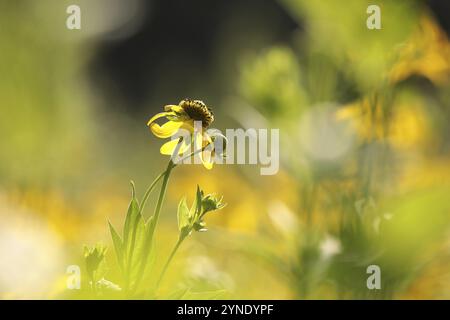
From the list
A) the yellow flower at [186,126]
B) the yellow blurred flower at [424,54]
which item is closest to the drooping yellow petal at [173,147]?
the yellow flower at [186,126]

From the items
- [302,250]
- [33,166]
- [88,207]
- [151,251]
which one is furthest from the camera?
[88,207]

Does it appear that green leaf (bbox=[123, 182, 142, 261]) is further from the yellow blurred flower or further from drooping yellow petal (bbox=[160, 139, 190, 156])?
the yellow blurred flower

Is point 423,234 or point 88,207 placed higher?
point 88,207

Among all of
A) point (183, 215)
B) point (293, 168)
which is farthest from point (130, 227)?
point (293, 168)

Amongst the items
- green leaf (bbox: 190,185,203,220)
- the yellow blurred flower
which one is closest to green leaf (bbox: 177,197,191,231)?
green leaf (bbox: 190,185,203,220)

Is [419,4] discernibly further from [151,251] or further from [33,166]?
[33,166]

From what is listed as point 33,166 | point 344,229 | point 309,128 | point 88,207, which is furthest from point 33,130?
point 344,229

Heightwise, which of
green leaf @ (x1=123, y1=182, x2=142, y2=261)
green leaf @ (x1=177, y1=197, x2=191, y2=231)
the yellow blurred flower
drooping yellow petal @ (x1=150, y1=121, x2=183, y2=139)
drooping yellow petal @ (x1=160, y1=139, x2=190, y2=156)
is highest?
the yellow blurred flower
